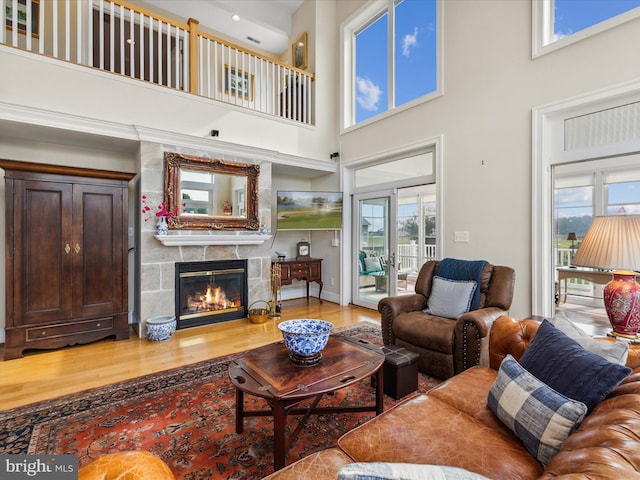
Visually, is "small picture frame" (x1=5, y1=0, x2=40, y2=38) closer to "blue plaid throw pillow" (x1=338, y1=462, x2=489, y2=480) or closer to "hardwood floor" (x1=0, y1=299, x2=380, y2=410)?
"hardwood floor" (x1=0, y1=299, x2=380, y2=410)

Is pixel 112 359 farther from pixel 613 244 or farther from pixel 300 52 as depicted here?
pixel 300 52

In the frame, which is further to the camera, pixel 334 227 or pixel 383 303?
pixel 334 227

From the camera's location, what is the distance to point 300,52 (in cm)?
570

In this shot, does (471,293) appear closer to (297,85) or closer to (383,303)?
(383,303)

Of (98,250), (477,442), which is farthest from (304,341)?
(98,250)

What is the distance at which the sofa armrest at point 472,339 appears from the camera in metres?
2.30

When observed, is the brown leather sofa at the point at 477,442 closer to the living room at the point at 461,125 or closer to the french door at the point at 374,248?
the living room at the point at 461,125

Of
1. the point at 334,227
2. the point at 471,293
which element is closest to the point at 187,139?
the point at 334,227

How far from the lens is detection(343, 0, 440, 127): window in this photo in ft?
13.8

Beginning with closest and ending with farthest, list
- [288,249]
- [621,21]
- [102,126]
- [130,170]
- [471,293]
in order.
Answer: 1. [621,21]
2. [471,293]
3. [102,126]
4. [130,170]
5. [288,249]

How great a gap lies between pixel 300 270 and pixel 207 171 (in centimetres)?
222

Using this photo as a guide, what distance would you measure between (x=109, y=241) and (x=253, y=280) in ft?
6.16

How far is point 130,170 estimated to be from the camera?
4348 mm

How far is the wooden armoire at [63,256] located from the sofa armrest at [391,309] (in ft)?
9.92
